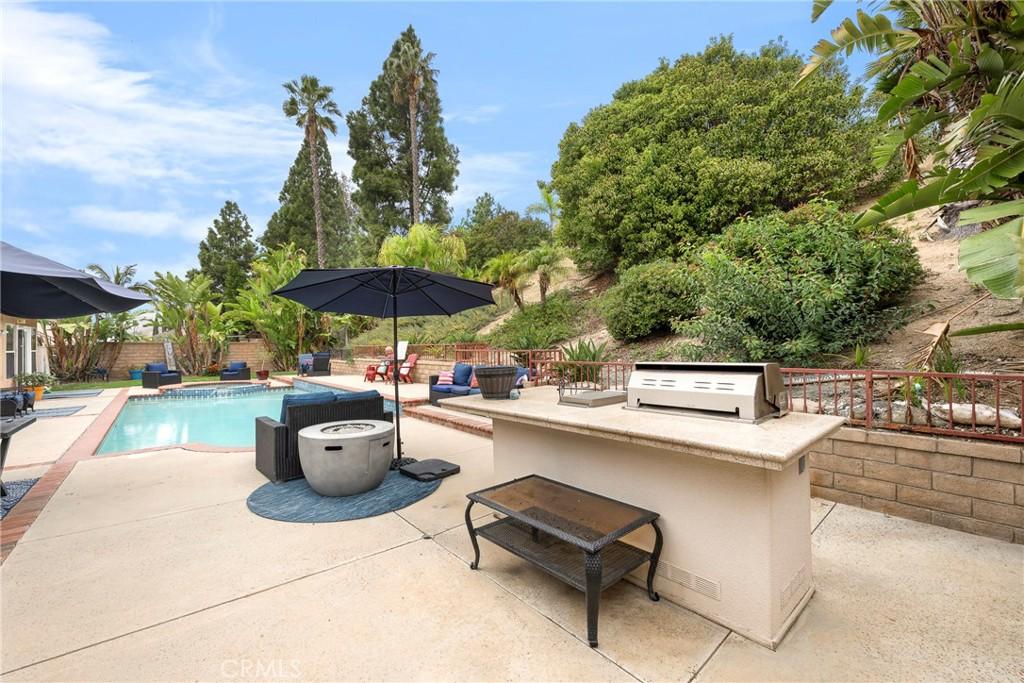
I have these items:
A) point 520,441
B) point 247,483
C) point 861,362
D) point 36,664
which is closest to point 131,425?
point 247,483

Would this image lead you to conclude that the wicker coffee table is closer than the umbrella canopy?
Yes

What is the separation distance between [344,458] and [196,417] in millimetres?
8586

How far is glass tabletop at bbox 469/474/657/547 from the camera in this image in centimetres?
210

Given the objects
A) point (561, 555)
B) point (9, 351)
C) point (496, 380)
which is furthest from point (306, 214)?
point (561, 555)

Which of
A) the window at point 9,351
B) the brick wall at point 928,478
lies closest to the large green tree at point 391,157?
the window at point 9,351

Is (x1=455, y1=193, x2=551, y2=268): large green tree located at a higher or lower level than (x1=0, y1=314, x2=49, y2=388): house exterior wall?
Result: higher

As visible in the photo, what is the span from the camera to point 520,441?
10.7ft

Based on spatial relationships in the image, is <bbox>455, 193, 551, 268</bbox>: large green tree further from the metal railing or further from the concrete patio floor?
the concrete patio floor

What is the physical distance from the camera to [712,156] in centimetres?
1253

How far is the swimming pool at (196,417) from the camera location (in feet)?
24.6

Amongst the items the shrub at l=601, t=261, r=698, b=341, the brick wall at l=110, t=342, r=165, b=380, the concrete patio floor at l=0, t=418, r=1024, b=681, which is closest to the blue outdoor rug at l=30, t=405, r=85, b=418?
the concrete patio floor at l=0, t=418, r=1024, b=681

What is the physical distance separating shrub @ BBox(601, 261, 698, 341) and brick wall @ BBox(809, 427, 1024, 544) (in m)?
6.04

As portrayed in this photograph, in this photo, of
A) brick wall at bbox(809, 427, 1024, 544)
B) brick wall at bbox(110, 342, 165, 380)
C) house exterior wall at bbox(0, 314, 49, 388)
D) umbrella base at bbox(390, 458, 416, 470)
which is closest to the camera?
brick wall at bbox(809, 427, 1024, 544)

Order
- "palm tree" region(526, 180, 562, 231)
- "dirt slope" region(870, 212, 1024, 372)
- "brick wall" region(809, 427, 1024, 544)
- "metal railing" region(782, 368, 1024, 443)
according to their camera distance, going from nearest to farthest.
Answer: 1. "brick wall" region(809, 427, 1024, 544)
2. "metal railing" region(782, 368, 1024, 443)
3. "dirt slope" region(870, 212, 1024, 372)
4. "palm tree" region(526, 180, 562, 231)
